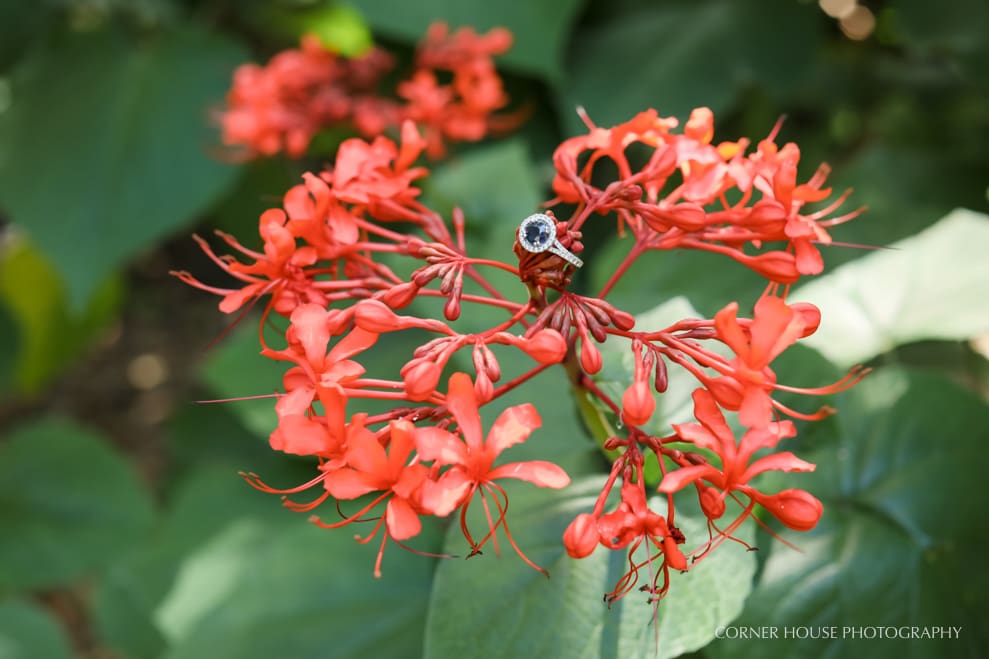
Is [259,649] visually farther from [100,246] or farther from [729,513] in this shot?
[100,246]

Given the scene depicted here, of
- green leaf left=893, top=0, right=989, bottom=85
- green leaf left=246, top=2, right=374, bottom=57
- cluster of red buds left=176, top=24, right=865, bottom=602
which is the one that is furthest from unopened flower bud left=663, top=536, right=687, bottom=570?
green leaf left=246, top=2, right=374, bottom=57

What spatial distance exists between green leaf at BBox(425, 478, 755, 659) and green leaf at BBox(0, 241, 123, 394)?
2.52 meters

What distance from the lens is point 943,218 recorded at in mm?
1512

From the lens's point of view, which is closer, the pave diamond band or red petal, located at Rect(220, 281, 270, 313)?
the pave diamond band

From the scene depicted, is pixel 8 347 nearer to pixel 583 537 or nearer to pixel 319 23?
pixel 319 23

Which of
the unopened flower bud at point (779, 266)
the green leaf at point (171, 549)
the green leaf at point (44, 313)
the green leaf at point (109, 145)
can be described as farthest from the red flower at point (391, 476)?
the green leaf at point (44, 313)

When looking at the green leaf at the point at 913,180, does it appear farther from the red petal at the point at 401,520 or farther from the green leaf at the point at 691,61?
the red petal at the point at 401,520

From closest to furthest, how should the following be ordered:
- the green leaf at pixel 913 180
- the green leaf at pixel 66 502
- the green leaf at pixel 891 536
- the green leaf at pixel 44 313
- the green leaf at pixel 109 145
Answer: the green leaf at pixel 891 536 → the green leaf at pixel 913 180 → the green leaf at pixel 109 145 → the green leaf at pixel 66 502 → the green leaf at pixel 44 313

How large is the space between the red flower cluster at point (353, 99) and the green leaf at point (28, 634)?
124 cm

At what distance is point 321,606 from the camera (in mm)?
1393

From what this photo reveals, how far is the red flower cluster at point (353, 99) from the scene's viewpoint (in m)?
1.68

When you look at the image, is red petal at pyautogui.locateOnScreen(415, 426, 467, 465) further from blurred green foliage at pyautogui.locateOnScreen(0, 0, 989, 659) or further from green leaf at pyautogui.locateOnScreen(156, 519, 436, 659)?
green leaf at pyautogui.locateOnScreen(156, 519, 436, 659)

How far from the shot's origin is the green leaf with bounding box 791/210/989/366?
1.42 metres

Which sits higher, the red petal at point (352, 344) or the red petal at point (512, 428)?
the red petal at point (352, 344)
